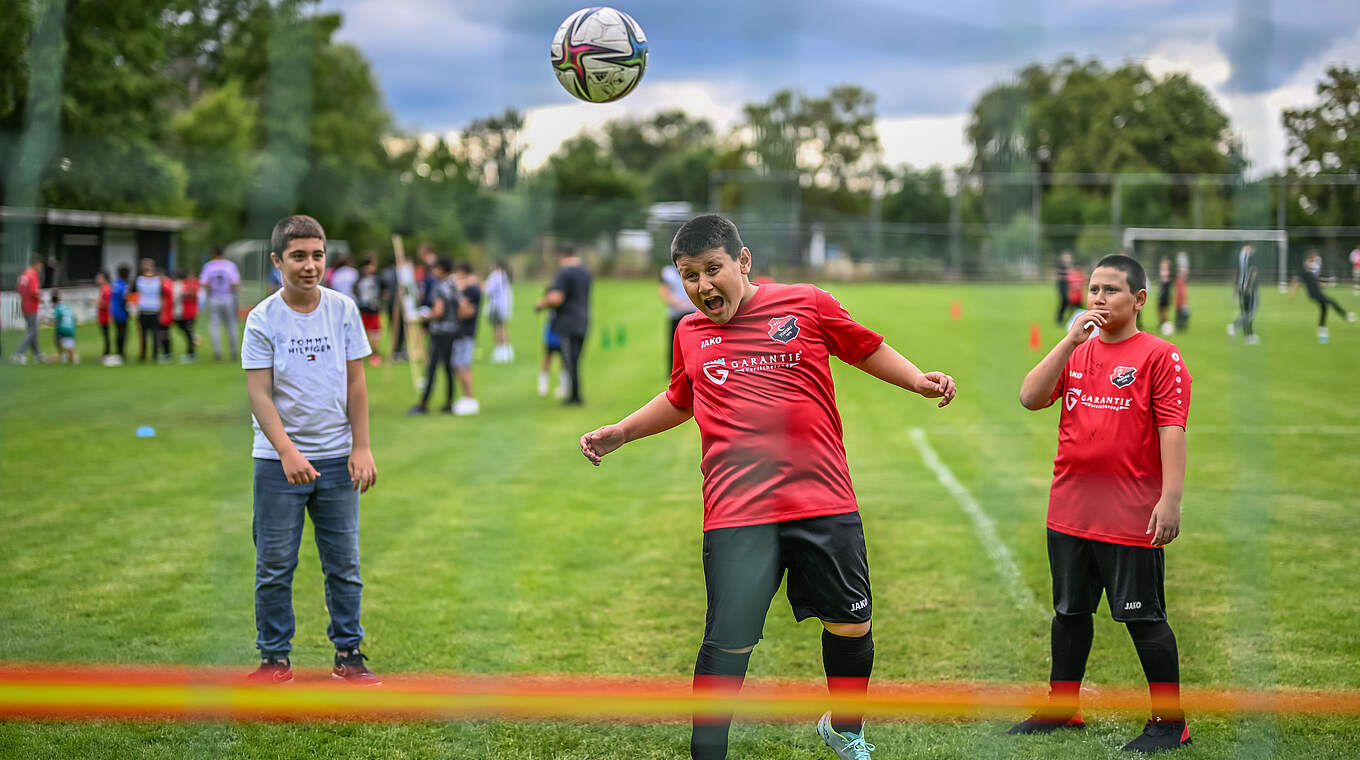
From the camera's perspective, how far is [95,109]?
16.7 metres

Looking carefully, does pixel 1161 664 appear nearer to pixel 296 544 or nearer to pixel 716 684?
pixel 716 684

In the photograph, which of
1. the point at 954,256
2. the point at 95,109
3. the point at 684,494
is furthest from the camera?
the point at 954,256

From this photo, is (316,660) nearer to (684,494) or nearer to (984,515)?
(684,494)

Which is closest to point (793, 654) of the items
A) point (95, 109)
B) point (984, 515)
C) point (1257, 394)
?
point (984, 515)

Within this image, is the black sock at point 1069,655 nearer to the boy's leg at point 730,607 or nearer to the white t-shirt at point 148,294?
the boy's leg at point 730,607

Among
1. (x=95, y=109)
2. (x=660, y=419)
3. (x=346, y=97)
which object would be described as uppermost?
(x=346, y=97)

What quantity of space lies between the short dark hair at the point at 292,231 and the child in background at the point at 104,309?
51.1 feet

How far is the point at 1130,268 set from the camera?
3.69 meters

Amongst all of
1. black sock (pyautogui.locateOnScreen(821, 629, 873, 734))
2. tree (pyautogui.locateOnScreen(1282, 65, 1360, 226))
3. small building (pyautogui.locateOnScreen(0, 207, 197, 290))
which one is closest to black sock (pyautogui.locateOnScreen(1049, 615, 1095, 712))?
black sock (pyautogui.locateOnScreen(821, 629, 873, 734))

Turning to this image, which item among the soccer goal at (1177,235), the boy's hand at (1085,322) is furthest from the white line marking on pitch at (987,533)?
the soccer goal at (1177,235)

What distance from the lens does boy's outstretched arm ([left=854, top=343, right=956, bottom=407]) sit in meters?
3.34

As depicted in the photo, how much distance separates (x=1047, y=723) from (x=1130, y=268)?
5.40 feet

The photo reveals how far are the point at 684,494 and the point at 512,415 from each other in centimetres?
478

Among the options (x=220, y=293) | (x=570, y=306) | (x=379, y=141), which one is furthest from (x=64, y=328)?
(x=379, y=141)
